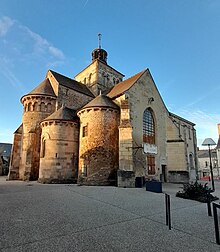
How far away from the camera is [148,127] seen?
19000 mm

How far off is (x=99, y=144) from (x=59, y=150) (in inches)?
173

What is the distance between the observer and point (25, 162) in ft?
61.1

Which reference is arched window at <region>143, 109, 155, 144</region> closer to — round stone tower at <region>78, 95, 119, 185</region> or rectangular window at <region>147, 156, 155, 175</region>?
rectangular window at <region>147, 156, 155, 175</region>

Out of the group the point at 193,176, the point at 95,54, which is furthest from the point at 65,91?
the point at 193,176

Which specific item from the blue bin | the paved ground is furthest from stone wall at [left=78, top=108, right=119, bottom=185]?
the paved ground

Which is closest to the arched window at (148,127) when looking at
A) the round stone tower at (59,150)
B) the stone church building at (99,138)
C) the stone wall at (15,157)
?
the stone church building at (99,138)

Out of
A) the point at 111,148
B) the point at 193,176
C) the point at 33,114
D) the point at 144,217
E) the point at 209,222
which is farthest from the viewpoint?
the point at 193,176

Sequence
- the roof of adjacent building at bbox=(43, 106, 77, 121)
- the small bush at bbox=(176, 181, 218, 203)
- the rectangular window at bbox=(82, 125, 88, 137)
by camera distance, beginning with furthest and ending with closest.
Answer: the roof of adjacent building at bbox=(43, 106, 77, 121) → the rectangular window at bbox=(82, 125, 88, 137) → the small bush at bbox=(176, 181, 218, 203)

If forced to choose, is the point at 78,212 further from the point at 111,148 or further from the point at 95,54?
the point at 95,54

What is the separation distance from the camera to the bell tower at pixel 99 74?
28.9 meters

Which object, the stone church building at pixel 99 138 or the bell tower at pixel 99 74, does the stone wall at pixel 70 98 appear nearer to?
the stone church building at pixel 99 138

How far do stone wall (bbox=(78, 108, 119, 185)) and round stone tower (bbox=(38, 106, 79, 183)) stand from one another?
150 cm

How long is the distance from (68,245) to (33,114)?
1897 cm

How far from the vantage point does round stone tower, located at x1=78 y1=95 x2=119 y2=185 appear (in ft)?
47.7
